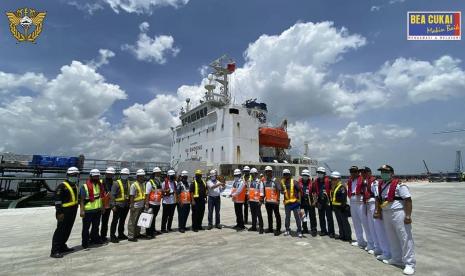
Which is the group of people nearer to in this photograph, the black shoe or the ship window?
the black shoe

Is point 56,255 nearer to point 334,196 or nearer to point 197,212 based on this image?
point 197,212

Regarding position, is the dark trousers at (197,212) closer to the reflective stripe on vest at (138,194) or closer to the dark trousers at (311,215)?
the reflective stripe on vest at (138,194)

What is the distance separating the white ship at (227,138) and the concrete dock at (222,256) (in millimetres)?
18008

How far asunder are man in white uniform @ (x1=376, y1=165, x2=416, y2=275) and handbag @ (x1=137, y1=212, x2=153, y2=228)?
520 cm

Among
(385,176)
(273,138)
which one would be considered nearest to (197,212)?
(385,176)

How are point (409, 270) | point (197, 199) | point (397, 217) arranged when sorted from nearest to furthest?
point (409, 270) → point (397, 217) → point (197, 199)

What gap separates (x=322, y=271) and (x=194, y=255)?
8.22 ft

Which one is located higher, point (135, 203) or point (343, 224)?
point (135, 203)

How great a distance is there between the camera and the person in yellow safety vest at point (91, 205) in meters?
6.28

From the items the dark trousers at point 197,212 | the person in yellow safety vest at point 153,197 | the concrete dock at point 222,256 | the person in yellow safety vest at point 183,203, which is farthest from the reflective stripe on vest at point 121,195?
the dark trousers at point 197,212

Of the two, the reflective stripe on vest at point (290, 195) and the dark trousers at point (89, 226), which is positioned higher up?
the reflective stripe on vest at point (290, 195)

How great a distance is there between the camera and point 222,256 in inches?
218

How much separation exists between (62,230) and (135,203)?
1743 mm

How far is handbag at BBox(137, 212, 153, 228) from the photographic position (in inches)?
269
